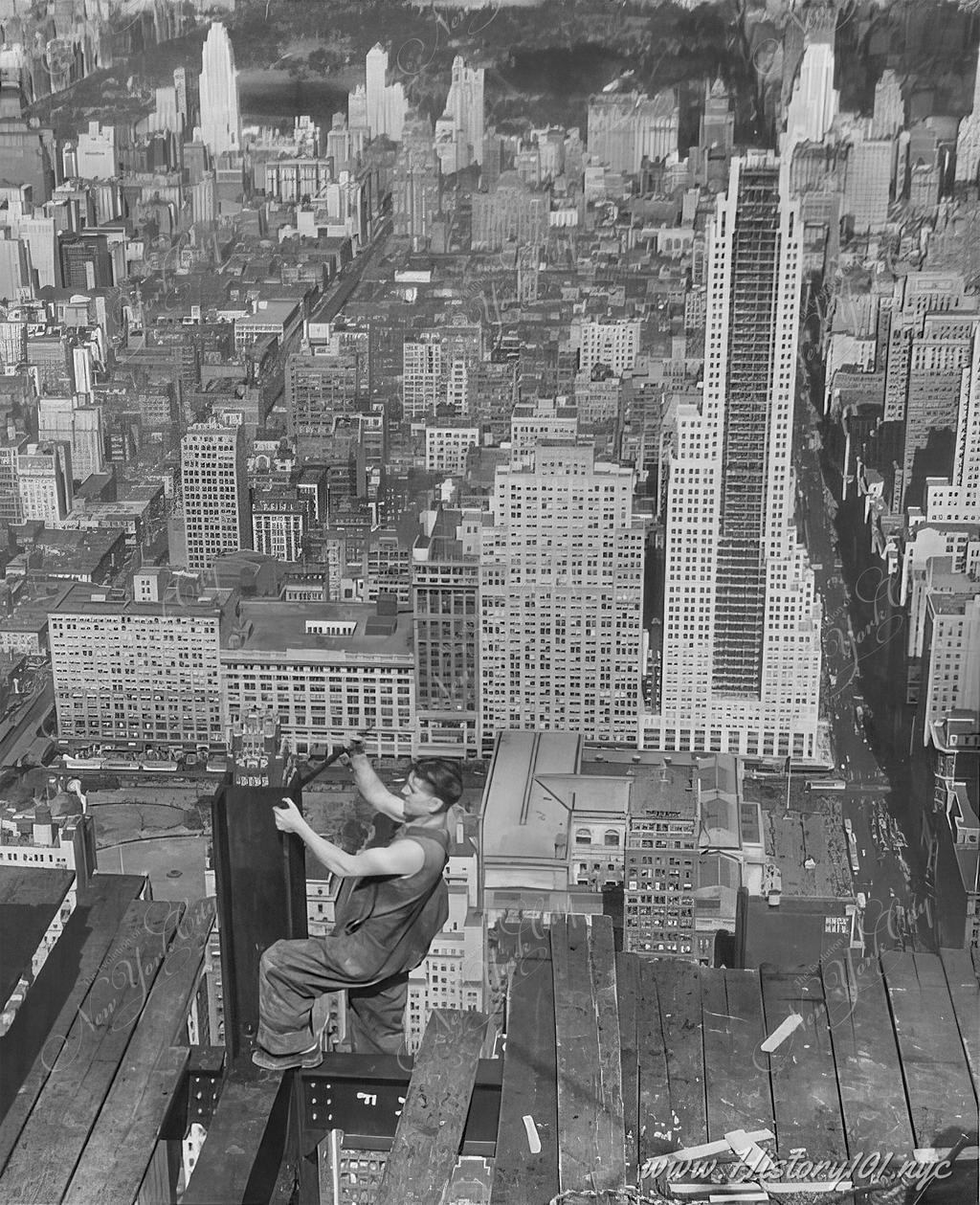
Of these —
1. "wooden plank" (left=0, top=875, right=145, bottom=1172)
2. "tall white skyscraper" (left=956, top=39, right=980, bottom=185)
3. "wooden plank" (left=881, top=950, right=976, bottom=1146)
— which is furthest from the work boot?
"tall white skyscraper" (left=956, top=39, right=980, bottom=185)

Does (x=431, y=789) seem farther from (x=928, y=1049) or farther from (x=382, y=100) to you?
(x=382, y=100)

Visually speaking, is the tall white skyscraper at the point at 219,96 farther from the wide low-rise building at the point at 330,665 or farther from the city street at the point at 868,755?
the city street at the point at 868,755

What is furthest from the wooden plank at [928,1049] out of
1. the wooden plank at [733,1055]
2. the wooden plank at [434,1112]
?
the wooden plank at [434,1112]

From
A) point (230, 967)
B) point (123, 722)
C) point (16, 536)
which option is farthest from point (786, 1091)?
point (16, 536)

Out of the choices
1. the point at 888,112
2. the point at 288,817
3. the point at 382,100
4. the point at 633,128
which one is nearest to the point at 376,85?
the point at 382,100

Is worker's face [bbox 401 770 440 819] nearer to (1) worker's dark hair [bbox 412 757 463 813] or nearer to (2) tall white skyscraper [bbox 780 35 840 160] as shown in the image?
(1) worker's dark hair [bbox 412 757 463 813]
